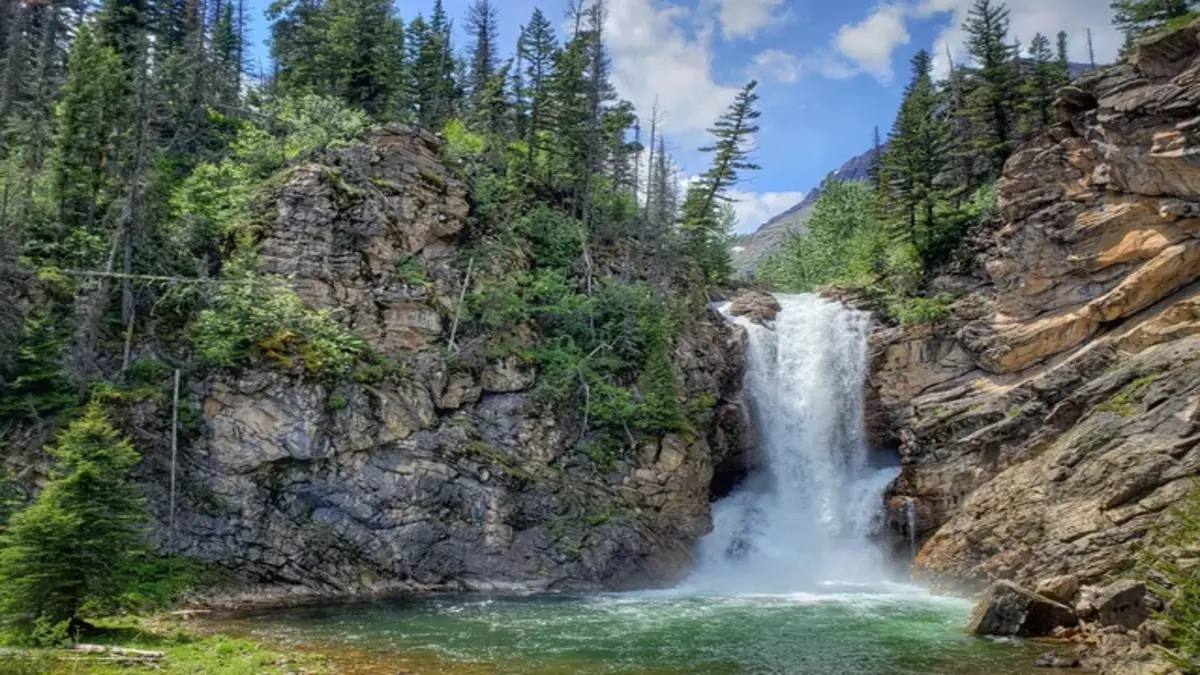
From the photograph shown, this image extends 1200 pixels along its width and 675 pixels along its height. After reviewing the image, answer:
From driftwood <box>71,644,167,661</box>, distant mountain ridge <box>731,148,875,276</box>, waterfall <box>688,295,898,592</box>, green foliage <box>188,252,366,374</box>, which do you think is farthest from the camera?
distant mountain ridge <box>731,148,875,276</box>

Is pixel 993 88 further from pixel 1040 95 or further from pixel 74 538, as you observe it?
pixel 74 538

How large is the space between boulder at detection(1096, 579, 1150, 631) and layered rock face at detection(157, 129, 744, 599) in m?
15.8

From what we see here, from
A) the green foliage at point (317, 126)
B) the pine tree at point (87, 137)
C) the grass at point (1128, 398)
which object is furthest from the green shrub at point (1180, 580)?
the pine tree at point (87, 137)

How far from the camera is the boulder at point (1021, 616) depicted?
739 inches

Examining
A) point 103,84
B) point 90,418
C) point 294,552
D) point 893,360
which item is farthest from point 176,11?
point 893,360

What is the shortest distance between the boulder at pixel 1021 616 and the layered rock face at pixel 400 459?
520 inches

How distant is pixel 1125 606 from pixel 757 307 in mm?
26423

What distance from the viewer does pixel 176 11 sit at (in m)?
52.4

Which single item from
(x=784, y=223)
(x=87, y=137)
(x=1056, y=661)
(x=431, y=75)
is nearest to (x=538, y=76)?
(x=431, y=75)

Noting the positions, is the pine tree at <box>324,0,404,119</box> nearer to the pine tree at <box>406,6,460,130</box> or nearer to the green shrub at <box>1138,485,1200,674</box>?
the pine tree at <box>406,6,460,130</box>

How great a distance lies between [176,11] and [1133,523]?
59373mm

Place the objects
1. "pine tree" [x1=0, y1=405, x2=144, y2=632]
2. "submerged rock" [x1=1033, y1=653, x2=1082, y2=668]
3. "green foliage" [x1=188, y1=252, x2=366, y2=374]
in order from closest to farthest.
Result: 1. "pine tree" [x1=0, y1=405, x2=144, y2=632]
2. "submerged rock" [x1=1033, y1=653, x2=1082, y2=668]
3. "green foliage" [x1=188, y1=252, x2=366, y2=374]

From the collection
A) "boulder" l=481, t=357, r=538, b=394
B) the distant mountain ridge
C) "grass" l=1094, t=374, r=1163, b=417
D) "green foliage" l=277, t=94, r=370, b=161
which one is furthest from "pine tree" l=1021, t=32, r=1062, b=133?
the distant mountain ridge

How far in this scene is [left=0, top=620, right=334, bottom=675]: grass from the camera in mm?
13195
